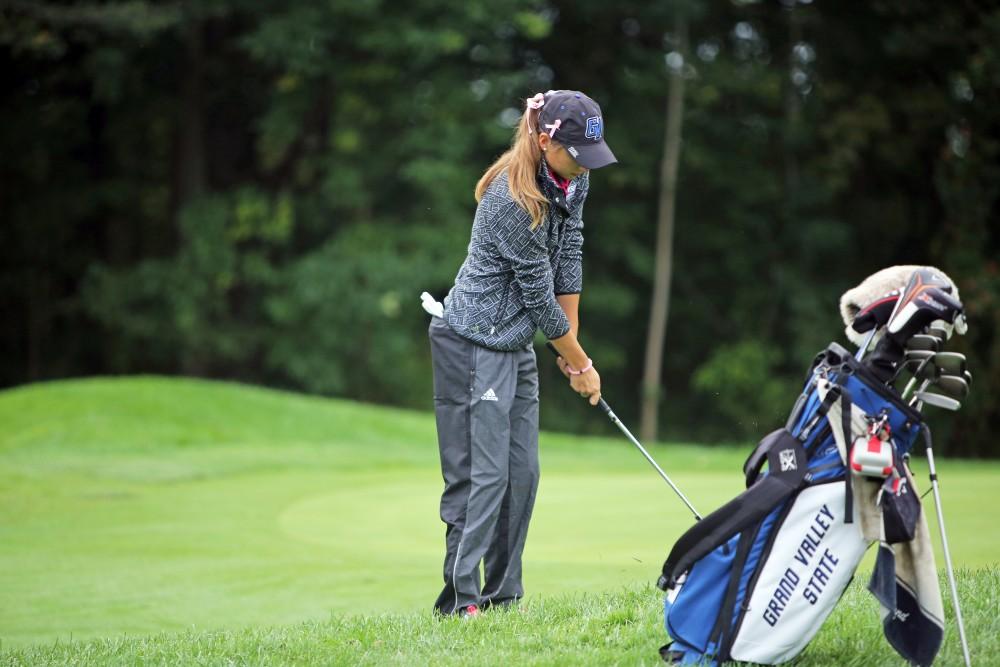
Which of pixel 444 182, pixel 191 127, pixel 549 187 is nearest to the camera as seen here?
pixel 549 187

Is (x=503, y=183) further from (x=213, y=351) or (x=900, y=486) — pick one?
(x=213, y=351)

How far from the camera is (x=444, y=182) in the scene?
20.5 m

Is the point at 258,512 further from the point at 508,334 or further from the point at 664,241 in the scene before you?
the point at 664,241

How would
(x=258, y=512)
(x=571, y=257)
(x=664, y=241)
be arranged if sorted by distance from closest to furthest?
(x=571, y=257)
(x=258, y=512)
(x=664, y=241)

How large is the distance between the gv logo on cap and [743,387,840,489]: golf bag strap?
1249 millimetres

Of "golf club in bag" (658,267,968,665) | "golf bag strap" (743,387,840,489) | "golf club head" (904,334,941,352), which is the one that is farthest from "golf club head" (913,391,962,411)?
"golf bag strap" (743,387,840,489)

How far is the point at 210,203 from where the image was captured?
21625 mm

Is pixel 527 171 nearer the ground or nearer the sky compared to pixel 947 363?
nearer the sky

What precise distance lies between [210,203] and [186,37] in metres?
3.08

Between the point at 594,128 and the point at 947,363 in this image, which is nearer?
the point at 947,363

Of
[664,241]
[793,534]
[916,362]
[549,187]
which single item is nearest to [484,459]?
[549,187]

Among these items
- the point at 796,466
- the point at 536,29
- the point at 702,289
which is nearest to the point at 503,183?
the point at 796,466

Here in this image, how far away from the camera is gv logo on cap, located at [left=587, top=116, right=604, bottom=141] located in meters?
4.19

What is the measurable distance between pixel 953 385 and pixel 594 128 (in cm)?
147
